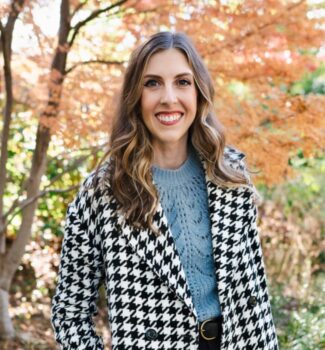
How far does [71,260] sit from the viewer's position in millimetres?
1886

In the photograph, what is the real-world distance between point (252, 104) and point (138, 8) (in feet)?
3.04

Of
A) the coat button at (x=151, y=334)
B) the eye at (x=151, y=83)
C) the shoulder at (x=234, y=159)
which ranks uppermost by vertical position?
the eye at (x=151, y=83)

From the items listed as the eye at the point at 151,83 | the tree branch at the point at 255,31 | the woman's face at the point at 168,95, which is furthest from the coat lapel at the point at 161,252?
the tree branch at the point at 255,31

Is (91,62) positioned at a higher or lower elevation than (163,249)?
higher

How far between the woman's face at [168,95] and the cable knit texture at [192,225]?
0.45 ft

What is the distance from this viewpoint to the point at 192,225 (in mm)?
1925

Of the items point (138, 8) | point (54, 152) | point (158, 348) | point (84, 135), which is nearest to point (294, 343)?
point (84, 135)

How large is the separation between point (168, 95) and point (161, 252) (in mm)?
446

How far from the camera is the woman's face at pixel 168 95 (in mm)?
1869

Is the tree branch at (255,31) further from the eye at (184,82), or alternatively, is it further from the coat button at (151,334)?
the coat button at (151,334)

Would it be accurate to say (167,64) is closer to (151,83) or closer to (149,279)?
(151,83)

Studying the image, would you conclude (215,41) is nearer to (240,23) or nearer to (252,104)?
(240,23)

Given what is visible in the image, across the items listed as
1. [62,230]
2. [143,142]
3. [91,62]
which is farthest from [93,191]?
[62,230]

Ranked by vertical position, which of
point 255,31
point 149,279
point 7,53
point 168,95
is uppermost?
point 7,53
